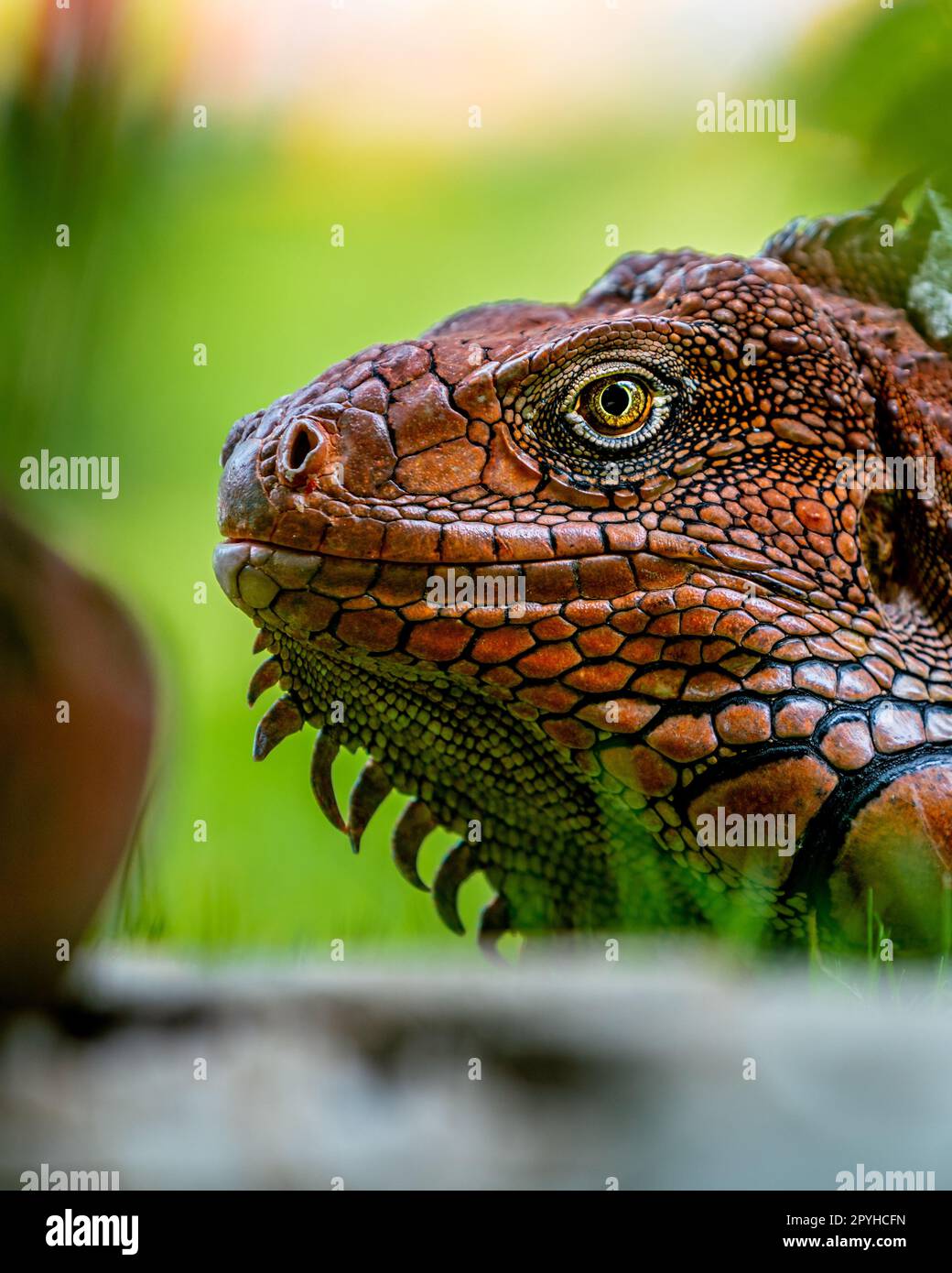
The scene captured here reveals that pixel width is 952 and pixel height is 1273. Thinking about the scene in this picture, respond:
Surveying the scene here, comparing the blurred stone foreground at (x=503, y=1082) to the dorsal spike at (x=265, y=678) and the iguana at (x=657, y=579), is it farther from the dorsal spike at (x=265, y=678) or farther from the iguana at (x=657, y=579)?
the dorsal spike at (x=265, y=678)

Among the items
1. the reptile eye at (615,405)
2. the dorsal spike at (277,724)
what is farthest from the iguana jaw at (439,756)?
the reptile eye at (615,405)

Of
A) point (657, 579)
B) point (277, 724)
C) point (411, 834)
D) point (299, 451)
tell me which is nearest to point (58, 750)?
point (277, 724)

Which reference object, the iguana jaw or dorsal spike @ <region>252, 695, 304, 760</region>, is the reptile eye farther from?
dorsal spike @ <region>252, 695, 304, 760</region>

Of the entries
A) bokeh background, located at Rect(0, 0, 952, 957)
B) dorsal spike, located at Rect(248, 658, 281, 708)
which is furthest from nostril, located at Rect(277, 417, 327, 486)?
bokeh background, located at Rect(0, 0, 952, 957)
